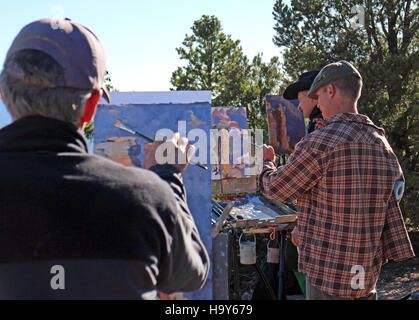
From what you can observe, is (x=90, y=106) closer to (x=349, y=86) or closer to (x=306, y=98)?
(x=349, y=86)

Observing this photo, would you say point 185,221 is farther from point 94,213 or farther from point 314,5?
point 314,5

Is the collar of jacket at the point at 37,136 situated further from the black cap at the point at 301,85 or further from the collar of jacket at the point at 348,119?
the black cap at the point at 301,85

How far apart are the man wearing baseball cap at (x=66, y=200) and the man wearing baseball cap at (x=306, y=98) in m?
1.46

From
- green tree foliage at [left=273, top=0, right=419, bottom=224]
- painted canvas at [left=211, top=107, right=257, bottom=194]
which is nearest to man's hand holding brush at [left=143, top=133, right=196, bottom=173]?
painted canvas at [left=211, top=107, right=257, bottom=194]

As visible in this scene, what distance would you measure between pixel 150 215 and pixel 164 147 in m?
0.42

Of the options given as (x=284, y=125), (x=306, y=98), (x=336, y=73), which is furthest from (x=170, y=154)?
(x=284, y=125)

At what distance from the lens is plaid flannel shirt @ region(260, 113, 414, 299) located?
1657 mm

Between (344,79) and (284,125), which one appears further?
(284,125)

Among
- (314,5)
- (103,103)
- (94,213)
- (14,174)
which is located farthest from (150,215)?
(314,5)

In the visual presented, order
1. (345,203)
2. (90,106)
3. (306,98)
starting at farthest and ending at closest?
(306,98) → (345,203) → (90,106)

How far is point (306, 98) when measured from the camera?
229 centimetres

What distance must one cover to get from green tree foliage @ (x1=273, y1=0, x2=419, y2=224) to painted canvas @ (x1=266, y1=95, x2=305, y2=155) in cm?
202

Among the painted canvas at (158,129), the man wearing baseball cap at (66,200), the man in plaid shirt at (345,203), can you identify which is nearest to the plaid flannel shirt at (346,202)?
the man in plaid shirt at (345,203)

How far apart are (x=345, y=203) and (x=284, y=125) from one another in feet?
6.56
